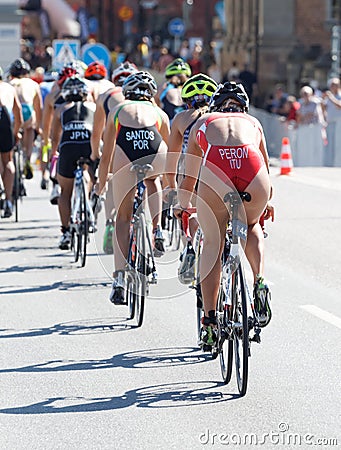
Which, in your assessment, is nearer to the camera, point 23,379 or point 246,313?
point 246,313

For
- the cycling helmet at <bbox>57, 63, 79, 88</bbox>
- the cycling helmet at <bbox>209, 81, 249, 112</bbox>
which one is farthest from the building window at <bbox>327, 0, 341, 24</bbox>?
the cycling helmet at <bbox>209, 81, 249, 112</bbox>

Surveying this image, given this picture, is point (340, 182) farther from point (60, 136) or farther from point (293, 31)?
point (293, 31)

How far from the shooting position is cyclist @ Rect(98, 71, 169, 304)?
976cm

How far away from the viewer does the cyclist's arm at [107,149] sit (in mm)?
9938

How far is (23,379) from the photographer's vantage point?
774 centimetres

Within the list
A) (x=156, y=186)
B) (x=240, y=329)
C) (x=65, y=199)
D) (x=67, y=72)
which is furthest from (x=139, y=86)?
(x=67, y=72)

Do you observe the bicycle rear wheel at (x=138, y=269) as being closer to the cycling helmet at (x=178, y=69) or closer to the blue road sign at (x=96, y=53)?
the cycling helmet at (x=178, y=69)

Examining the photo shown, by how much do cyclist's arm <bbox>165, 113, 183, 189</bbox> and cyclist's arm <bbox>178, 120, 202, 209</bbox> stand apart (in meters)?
0.63

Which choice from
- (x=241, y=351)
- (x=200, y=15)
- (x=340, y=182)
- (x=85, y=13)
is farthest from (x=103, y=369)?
(x=200, y=15)

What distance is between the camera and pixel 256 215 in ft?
24.8

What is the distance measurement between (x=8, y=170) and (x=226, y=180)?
8.08 m

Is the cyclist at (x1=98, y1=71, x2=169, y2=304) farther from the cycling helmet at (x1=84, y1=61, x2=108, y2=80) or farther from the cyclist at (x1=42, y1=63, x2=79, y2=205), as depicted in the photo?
the cycling helmet at (x1=84, y1=61, x2=108, y2=80)

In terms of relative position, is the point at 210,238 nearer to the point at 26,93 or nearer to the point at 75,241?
the point at 75,241

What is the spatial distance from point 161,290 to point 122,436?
349cm
